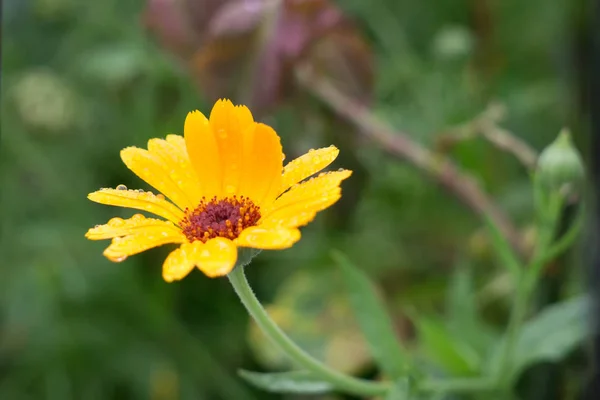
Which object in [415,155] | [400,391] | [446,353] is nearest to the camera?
[400,391]

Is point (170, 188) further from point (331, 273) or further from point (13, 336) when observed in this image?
point (13, 336)

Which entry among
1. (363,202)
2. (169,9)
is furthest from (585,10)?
(169,9)

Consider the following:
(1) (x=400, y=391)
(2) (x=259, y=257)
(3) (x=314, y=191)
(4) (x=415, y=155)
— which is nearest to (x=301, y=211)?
(3) (x=314, y=191)

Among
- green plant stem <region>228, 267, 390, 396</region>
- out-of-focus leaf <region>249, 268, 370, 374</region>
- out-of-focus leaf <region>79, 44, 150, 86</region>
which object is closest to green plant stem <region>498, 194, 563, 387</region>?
green plant stem <region>228, 267, 390, 396</region>

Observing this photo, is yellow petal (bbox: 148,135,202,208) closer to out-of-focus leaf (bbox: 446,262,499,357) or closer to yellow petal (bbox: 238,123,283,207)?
yellow petal (bbox: 238,123,283,207)

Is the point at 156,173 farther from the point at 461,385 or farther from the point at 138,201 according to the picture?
the point at 461,385

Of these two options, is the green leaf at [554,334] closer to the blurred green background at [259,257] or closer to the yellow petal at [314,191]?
the blurred green background at [259,257]
